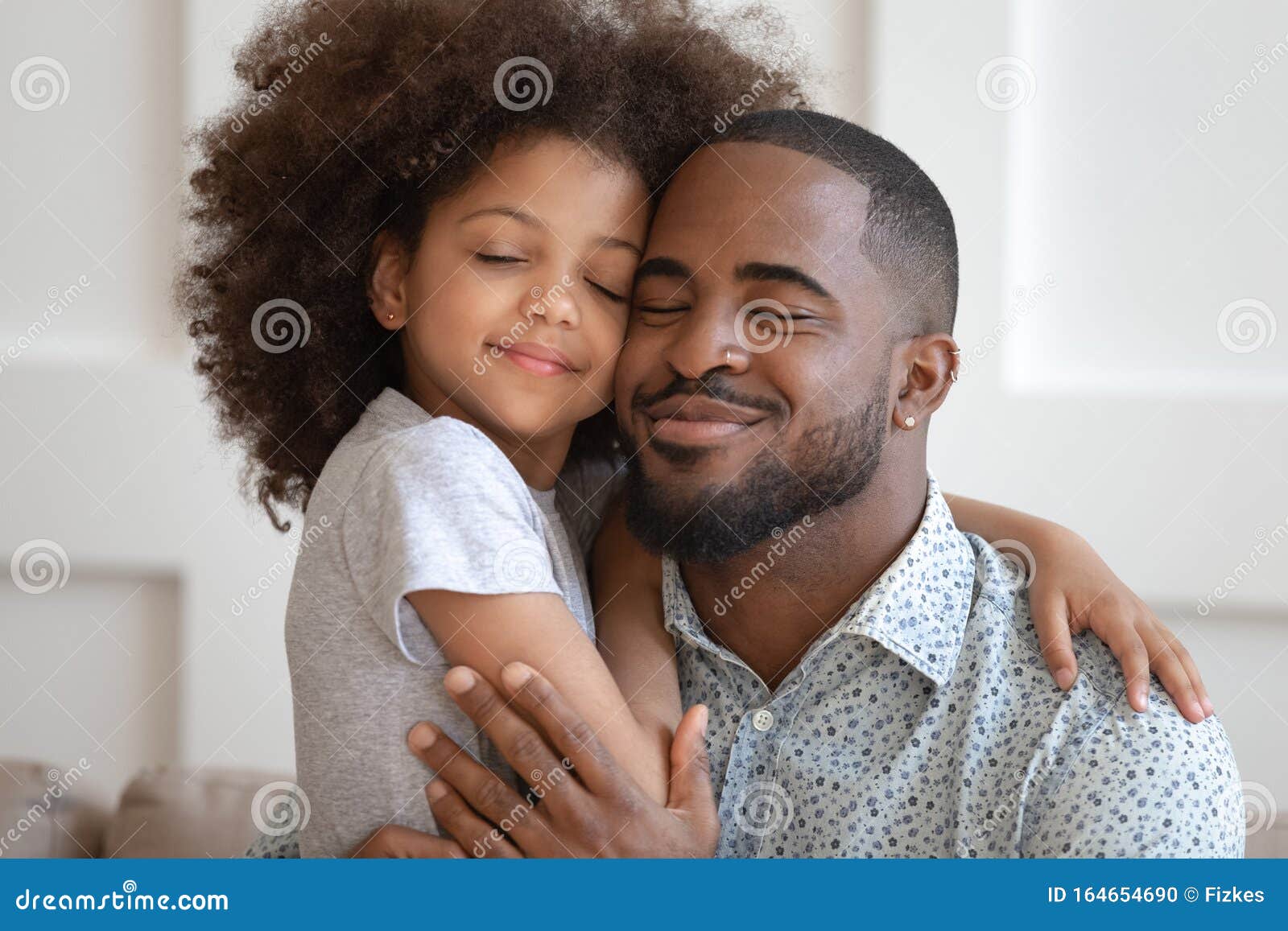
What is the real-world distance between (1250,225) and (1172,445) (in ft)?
1.62

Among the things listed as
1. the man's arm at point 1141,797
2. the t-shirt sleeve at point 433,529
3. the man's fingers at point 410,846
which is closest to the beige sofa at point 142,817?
the man's fingers at point 410,846

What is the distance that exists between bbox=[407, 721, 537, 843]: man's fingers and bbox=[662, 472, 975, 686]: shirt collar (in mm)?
348

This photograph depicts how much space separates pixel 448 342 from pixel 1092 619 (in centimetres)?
85

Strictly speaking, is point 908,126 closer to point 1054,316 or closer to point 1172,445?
point 1054,316

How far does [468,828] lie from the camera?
1.37 metres

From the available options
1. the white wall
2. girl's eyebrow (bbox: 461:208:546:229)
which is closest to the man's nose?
girl's eyebrow (bbox: 461:208:546:229)

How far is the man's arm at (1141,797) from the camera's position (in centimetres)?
135

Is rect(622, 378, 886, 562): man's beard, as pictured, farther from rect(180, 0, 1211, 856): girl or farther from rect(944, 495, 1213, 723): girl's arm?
rect(944, 495, 1213, 723): girl's arm

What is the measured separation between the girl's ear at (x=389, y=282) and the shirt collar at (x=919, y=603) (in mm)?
479

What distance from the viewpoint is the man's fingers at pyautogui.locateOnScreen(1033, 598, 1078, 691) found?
1.46 m

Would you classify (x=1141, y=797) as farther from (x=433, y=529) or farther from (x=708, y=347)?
(x=433, y=529)

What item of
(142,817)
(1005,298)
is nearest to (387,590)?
(142,817)

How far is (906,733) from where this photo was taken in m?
1.51

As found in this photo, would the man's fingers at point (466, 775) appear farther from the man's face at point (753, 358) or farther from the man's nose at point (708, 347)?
the man's nose at point (708, 347)
